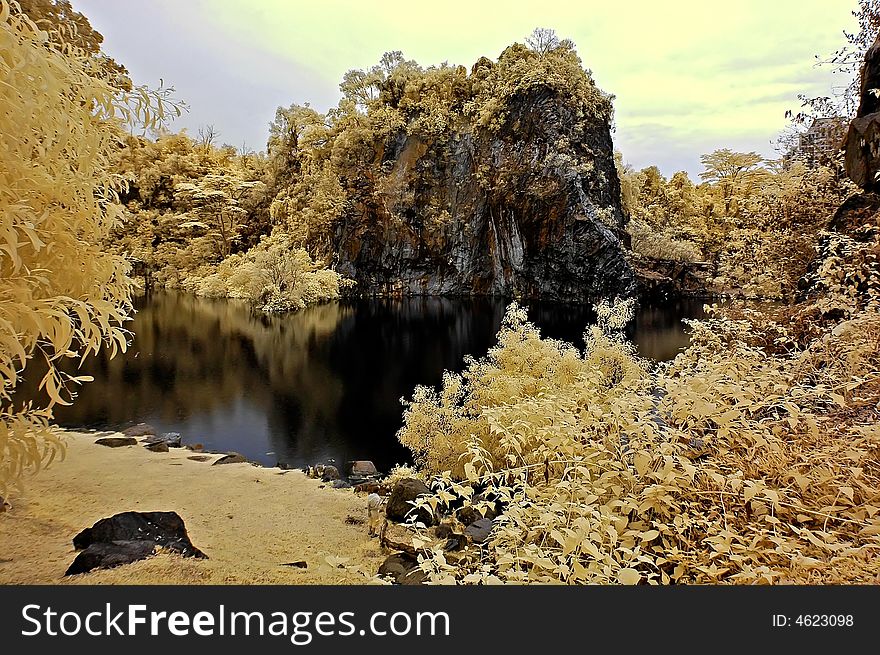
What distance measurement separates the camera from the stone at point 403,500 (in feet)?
15.3

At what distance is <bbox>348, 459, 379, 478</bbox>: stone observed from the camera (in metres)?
7.00

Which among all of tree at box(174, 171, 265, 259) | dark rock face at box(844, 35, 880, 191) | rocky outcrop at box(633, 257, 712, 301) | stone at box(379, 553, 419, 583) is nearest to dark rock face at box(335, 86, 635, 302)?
rocky outcrop at box(633, 257, 712, 301)

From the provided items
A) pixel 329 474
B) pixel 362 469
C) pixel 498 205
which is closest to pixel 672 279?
pixel 498 205

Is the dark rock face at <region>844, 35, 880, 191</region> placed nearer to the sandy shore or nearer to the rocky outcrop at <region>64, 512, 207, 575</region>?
the sandy shore

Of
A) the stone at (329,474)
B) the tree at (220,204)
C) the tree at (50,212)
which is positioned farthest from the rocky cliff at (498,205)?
the tree at (50,212)

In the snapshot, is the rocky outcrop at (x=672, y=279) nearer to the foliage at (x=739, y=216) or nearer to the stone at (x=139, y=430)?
the foliage at (x=739, y=216)

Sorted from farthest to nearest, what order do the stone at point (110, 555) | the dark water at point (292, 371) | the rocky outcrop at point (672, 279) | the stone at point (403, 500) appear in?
1. the rocky outcrop at point (672, 279)
2. the dark water at point (292, 371)
3. the stone at point (403, 500)
4. the stone at point (110, 555)

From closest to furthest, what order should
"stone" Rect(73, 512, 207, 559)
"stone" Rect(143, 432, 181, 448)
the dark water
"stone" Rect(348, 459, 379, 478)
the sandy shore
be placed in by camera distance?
the sandy shore
"stone" Rect(73, 512, 207, 559)
"stone" Rect(348, 459, 379, 478)
"stone" Rect(143, 432, 181, 448)
the dark water

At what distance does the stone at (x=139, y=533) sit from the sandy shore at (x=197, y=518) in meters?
0.11

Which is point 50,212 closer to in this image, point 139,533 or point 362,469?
point 139,533

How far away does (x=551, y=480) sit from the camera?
3098 millimetres

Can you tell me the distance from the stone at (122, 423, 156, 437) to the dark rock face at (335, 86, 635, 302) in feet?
74.3

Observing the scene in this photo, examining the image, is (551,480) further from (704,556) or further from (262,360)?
(262,360)

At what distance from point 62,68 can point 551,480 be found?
312 centimetres
